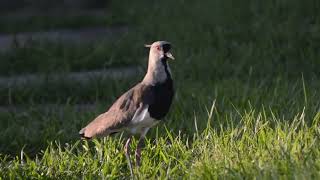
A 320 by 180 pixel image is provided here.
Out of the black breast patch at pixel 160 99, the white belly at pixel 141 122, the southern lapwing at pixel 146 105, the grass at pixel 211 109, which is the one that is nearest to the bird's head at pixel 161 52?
the southern lapwing at pixel 146 105

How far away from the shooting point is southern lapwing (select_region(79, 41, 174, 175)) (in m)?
5.57

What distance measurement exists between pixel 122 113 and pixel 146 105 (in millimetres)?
195

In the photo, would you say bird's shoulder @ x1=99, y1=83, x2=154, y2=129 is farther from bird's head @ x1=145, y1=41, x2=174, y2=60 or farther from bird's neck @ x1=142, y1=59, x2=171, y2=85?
bird's head @ x1=145, y1=41, x2=174, y2=60

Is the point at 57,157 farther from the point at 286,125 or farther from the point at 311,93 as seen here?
the point at 311,93

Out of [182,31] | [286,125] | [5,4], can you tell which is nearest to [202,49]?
[182,31]

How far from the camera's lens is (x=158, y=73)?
5.65 metres

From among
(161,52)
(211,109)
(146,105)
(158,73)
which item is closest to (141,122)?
(146,105)

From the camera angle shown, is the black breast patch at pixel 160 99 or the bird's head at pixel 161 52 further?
the bird's head at pixel 161 52

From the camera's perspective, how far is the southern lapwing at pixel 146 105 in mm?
5570

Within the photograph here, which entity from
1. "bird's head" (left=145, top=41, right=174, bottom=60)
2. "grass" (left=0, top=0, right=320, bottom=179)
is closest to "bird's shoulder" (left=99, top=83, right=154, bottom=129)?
"bird's head" (left=145, top=41, right=174, bottom=60)

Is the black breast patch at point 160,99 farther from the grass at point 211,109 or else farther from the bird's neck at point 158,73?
the grass at point 211,109

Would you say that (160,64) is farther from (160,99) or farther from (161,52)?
(160,99)

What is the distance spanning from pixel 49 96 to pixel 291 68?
2167 millimetres

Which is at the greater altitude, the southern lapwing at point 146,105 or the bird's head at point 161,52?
the bird's head at point 161,52
